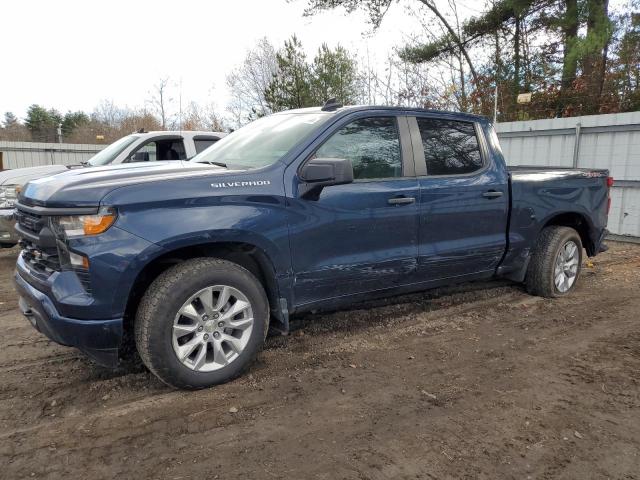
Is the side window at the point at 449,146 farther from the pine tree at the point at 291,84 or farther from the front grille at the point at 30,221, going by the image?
the pine tree at the point at 291,84

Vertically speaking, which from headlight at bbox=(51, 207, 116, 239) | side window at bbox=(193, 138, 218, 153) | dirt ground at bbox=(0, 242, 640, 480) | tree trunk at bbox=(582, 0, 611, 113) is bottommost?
dirt ground at bbox=(0, 242, 640, 480)

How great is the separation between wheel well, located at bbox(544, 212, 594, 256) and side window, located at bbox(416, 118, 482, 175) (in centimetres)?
136

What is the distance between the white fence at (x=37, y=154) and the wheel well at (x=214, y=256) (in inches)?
609

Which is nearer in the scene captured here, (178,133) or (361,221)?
(361,221)

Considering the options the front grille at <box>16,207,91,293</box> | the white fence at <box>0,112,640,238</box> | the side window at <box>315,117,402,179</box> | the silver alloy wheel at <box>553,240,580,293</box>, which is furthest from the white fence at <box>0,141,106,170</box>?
the silver alloy wheel at <box>553,240,580,293</box>

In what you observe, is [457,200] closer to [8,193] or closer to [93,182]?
[93,182]

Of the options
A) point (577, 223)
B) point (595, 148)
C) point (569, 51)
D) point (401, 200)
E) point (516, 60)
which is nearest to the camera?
point (401, 200)

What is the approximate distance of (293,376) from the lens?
132 inches

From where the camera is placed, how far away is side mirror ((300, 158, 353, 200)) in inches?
129

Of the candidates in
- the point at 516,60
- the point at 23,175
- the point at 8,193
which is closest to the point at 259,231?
the point at 8,193

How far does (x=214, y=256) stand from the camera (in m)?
3.31

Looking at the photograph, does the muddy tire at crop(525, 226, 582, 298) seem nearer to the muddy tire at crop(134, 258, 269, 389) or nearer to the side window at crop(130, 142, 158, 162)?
the muddy tire at crop(134, 258, 269, 389)

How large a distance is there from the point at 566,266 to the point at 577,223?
1.80 ft

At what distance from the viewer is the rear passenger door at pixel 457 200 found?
13.4 ft
